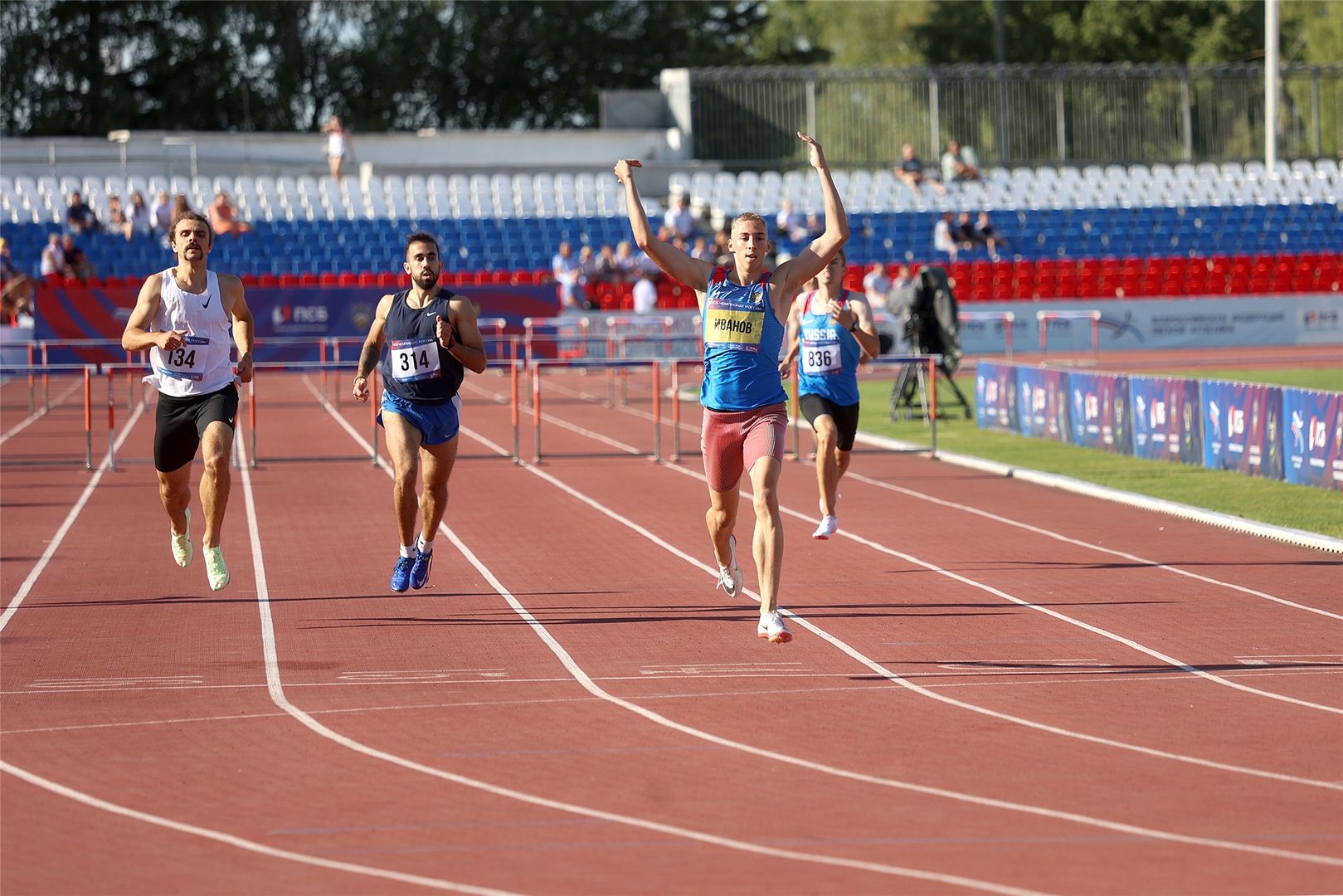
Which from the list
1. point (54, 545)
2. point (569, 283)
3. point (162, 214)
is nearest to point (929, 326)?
point (54, 545)

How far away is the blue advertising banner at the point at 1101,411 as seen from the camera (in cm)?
1962

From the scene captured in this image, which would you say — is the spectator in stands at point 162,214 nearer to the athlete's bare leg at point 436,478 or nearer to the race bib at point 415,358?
the athlete's bare leg at point 436,478

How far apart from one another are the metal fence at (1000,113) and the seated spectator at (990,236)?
21.6ft

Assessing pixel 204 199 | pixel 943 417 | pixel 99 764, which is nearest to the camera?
pixel 99 764

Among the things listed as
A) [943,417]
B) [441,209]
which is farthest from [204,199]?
[943,417]

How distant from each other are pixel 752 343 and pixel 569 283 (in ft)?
93.6

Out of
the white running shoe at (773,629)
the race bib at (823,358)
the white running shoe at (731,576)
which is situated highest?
the race bib at (823,358)

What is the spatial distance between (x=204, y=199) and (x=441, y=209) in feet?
17.2

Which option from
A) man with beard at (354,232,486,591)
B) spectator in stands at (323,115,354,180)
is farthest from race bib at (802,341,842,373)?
spectator in stands at (323,115,354,180)

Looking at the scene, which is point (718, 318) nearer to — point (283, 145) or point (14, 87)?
point (283, 145)

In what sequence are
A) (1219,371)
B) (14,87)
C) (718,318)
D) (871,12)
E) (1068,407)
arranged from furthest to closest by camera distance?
(871,12)
(14,87)
(1219,371)
(1068,407)
(718,318)

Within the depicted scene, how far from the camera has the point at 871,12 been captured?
73188 millimetres

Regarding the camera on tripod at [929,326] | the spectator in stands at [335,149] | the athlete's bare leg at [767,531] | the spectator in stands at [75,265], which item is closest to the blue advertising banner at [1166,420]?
the camera on tripod at [929,326]

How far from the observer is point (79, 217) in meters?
37.6
